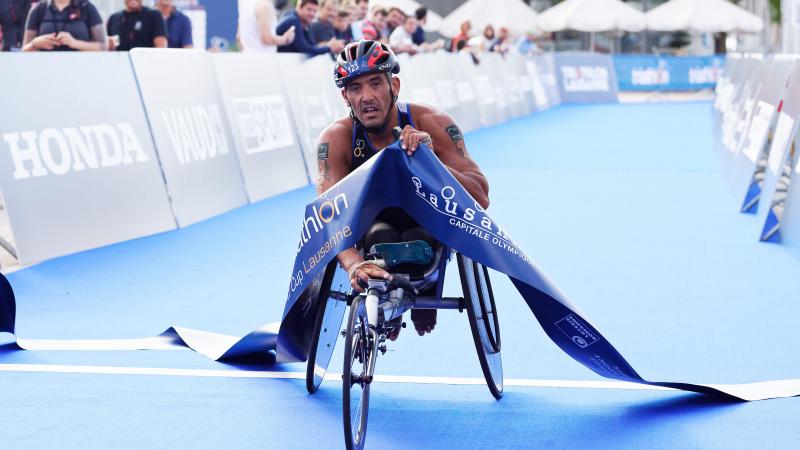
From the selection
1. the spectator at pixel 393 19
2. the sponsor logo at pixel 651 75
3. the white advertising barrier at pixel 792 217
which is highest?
the spectator at pixel 393 19

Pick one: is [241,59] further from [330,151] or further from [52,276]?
[330,151]

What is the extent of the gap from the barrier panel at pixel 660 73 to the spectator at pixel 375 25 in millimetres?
22320

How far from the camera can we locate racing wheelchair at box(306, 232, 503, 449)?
4059 millimetres

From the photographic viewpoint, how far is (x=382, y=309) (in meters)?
4.22

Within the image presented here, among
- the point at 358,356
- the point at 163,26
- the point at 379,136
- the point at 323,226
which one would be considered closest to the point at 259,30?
the point at 163,26

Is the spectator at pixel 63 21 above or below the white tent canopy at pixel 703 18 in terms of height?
above

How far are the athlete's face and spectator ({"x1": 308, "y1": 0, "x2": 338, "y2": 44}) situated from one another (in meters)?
9.89

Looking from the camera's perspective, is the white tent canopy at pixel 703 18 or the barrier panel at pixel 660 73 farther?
the white tent canopy at pixel 703 18

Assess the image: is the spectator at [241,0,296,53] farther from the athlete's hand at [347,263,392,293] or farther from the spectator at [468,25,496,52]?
the spectator at [468,25,496,52]

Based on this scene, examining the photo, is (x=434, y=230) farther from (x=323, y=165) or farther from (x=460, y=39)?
(x=460, y=39)

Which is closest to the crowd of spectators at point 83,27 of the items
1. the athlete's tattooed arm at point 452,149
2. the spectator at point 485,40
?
the athlete's tattooed arm at point 452,149

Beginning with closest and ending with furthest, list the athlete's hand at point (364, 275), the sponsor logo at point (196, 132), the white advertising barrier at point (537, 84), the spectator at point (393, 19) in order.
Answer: the athlete's hand at point (364, 275)
the sponsor logo at point (196, 132)
the spectator at point (393, 19)
the white advertising barrier at point (537, 84)

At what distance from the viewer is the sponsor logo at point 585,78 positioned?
35.4 meters

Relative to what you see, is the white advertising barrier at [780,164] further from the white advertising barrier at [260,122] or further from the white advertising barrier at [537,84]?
the white advertising barrier at [537,84]
